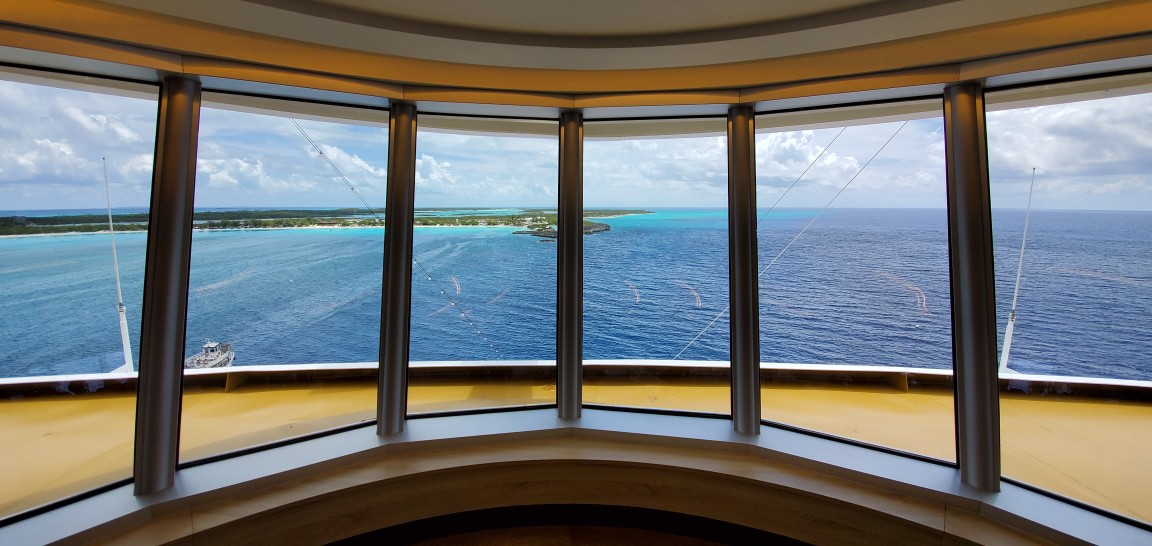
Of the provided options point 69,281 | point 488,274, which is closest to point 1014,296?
point 488,274

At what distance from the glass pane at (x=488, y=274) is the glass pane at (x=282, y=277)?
0.35 metres

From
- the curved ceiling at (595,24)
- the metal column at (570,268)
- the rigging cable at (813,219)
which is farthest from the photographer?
the metal column at (570,268)

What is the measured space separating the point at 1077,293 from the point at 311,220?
4124 mm

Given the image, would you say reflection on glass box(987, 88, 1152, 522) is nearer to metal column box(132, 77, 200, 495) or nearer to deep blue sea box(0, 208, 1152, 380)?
deep blue sea box(0, 208, 1152, 380)

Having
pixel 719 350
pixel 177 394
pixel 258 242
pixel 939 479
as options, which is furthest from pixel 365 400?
pixel 939 479

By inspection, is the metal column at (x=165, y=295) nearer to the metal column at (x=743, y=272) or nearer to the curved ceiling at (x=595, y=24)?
the curved ceiling at (x=595, y=24)

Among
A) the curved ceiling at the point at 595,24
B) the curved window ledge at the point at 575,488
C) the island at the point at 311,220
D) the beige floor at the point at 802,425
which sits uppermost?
the curved ceiling at the point at 595,24

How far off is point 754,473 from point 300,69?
3268 millimetres

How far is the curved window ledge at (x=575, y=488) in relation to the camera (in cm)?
220

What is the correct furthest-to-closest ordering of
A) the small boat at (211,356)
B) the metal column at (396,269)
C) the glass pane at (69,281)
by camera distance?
the metal column at (396,269) → the small boat at (211,356) → the glass pane at (69,281)

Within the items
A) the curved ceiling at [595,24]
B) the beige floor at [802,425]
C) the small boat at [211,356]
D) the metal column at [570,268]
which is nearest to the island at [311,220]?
the metal column at [570,268]

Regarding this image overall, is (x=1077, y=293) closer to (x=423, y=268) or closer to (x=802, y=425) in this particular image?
(x=802, y=425)

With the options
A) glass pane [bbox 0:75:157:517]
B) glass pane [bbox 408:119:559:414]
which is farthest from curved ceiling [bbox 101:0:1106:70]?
glass pane [bbox 408:119:559:414]

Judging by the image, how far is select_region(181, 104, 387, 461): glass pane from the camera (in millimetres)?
2621
